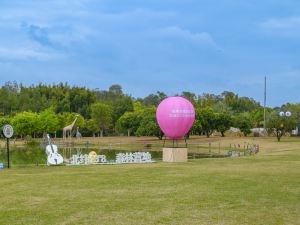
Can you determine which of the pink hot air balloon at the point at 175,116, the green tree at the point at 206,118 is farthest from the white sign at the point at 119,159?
the green tree at the point at 206,118

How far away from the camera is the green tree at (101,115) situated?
274 feet

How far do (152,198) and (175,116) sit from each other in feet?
51.9

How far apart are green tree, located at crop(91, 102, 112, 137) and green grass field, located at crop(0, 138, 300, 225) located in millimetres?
63880

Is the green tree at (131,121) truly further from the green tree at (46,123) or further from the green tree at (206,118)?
the green tree at (46,123)

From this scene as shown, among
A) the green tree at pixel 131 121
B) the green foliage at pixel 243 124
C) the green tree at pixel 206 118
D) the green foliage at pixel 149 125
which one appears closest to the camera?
the green foliage at pixel 149 125

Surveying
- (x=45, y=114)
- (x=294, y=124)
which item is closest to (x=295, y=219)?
(x=294, y=124)

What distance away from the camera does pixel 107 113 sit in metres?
84.5

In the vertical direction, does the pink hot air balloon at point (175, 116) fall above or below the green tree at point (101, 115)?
below

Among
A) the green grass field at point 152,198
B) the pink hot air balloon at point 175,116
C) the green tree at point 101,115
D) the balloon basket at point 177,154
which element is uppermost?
the green tree at point 101,115

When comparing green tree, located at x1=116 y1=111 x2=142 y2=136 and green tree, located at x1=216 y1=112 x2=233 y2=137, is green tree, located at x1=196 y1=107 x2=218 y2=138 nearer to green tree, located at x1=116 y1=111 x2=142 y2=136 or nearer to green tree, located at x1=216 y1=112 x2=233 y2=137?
green tree, located at x1=216 y1=112 x2=233 y2=137

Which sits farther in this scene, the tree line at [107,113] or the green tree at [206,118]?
the green tree at [206,118]

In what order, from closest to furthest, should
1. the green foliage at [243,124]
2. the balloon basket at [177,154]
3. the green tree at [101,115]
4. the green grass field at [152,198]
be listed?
the green grass field at [152,198] < the balloon basket at [177,154] < the green foliage at [243,124] < the green tree at [101,115]

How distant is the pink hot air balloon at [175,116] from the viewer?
29.1m

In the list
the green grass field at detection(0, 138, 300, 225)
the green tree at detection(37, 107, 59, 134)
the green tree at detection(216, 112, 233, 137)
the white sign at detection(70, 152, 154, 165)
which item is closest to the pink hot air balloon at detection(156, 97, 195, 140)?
the white sign at detection(70, 152, 154, 165)
